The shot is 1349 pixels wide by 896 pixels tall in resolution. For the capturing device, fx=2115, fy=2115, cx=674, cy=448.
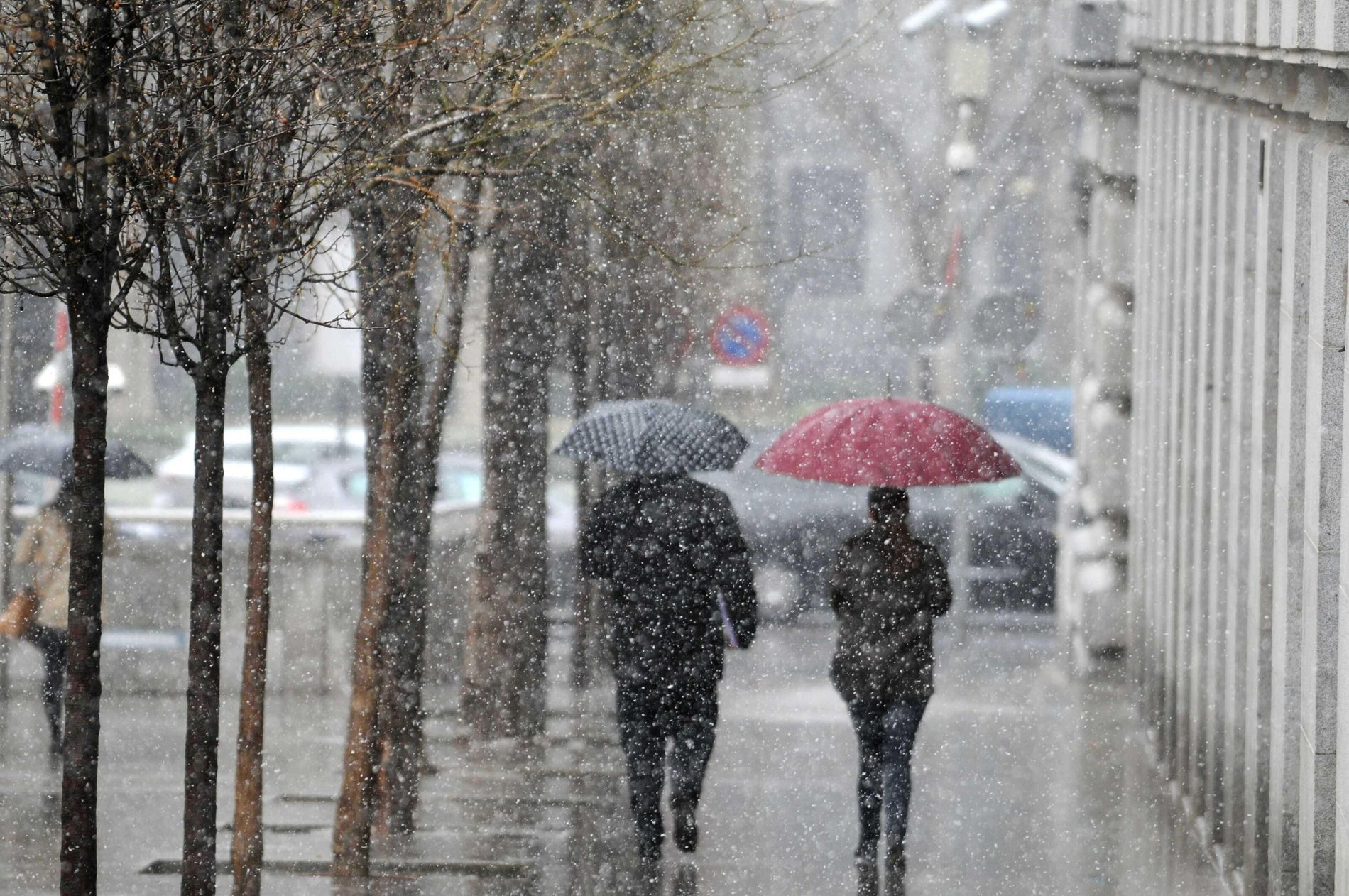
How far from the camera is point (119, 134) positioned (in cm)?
583

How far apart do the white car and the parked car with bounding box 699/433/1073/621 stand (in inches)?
137

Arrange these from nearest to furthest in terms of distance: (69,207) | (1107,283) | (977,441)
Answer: (69,207), (977,441), (1107,283)

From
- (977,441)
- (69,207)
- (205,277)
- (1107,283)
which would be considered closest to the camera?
(69,207)

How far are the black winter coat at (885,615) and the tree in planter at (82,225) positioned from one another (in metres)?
3.28

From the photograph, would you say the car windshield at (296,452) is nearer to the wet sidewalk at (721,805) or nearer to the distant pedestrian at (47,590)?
the wet sidewalk at (721,805)

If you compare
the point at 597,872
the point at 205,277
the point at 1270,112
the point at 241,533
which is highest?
the point at 1270,112

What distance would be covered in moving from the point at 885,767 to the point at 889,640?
21.2 inches

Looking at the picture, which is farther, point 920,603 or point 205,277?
point 920,603

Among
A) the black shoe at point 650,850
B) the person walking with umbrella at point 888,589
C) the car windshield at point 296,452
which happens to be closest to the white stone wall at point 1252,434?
the person walking with umbrella at point 888,589

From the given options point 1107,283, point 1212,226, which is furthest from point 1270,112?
point 1107,283

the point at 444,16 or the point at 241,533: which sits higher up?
the point at 444,16

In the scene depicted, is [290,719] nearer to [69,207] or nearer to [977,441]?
[977,441]

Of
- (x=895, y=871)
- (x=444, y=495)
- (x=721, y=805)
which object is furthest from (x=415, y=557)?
(x=444, y=495)

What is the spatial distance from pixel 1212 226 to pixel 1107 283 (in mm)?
4900
